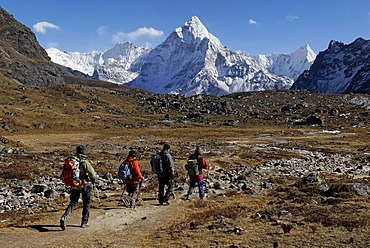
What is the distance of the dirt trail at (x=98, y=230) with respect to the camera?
14.2m

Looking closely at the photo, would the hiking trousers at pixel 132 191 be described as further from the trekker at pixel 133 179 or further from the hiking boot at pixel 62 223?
the hiking boot at pixel 62 223

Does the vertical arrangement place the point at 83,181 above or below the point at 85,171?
below

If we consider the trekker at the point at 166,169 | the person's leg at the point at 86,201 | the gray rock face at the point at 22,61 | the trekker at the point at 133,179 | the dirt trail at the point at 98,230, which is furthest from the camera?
the gray rock face at the point at 22,61

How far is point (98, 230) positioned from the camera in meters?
15.9

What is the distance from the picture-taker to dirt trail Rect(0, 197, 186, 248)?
46.4 feet

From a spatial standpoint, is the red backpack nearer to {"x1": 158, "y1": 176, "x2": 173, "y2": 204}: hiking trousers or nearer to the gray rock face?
{"x1": 158, "y1": 176, "x2": 173, "y2": 204}: hiking trousers

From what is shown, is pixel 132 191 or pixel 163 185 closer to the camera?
pixel 132 191

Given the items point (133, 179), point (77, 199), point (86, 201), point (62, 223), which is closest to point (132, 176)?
point (133, 179)

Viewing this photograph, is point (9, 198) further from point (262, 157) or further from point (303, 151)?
point (303, 151)

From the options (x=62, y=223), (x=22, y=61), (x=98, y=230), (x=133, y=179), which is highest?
(x=22, y=61)

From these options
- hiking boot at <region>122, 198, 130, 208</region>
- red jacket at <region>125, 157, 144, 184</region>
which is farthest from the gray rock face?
red jacket at <region>125, 157, 144, 184</region>

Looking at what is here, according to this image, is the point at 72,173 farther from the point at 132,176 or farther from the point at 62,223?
the point at 132,176

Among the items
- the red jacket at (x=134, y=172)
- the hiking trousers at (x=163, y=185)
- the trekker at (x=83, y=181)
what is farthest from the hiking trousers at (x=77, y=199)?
the hiking trousers at (x=163, y=185)

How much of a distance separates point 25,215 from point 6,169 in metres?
14.0
